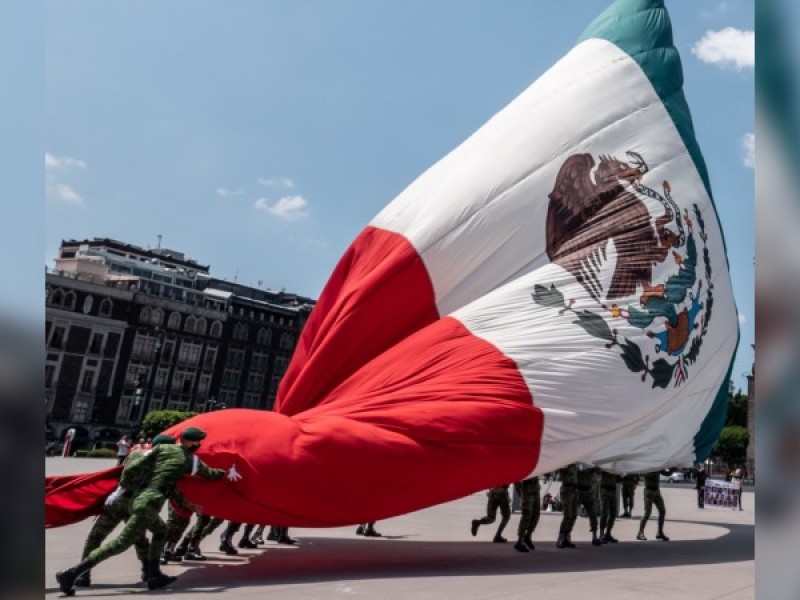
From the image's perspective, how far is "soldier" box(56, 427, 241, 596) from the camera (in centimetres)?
750

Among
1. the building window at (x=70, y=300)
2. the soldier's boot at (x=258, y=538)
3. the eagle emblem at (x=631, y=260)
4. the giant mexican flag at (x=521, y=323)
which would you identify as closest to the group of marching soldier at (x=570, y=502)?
the giant mexican flag at (x=521, y=323)

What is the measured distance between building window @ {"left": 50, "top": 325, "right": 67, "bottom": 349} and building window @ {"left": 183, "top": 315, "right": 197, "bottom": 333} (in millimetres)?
11832

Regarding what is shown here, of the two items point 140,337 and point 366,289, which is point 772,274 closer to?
point 366,289

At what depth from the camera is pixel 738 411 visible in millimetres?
96938

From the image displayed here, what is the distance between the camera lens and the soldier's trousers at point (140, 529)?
24.5 feet

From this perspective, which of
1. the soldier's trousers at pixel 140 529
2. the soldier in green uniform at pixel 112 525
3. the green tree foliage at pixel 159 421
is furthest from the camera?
the green tree foliage at pixel 159 421

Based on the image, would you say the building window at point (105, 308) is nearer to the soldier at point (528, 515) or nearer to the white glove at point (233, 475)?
the soldier at point (528, 515)

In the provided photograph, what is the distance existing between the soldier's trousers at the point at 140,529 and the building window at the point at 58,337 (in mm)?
67780

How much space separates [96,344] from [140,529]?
231 feet

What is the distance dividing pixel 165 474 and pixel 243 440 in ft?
3.21

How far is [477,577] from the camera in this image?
9039 mm

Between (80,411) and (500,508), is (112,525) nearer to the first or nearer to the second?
(500,508)

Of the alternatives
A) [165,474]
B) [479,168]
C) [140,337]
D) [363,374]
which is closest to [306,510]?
[165,474]

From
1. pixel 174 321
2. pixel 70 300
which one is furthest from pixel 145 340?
pixel 70 300
